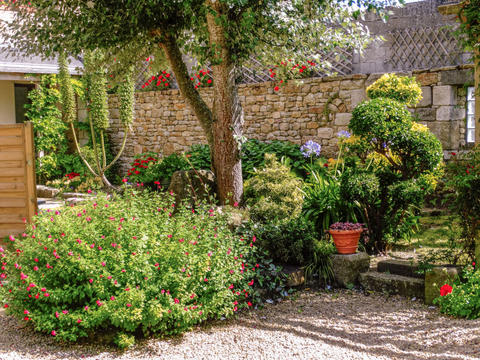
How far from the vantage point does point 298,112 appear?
10008mm

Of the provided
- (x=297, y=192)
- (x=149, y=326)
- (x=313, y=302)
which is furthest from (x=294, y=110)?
(x=149, y=326)

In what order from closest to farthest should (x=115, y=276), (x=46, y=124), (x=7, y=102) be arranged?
(x=115, y=276) → (x=46, y=124) → (x=7, y=102)

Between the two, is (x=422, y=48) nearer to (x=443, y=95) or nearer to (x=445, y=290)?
(x=443, y=95)

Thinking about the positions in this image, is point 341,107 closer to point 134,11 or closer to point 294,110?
point 294,110

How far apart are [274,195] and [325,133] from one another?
3.86m

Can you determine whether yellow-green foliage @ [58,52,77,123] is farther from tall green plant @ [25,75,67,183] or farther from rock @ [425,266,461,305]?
rock @ [425,266,461,305]

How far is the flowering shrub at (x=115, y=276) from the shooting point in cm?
367

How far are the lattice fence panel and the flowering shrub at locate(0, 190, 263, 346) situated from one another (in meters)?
6.56

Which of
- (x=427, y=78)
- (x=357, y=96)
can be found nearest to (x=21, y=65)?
(x=357, y=96)

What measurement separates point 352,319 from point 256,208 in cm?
189

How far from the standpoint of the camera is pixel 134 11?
6496 mm

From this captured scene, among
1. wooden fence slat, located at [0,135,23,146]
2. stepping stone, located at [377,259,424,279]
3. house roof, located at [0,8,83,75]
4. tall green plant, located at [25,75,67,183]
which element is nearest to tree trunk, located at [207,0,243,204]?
stepping stone, located at [377,259,424,279]

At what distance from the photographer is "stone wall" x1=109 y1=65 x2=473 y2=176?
8.23 meters

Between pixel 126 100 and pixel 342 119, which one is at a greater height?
pixel 126 100
